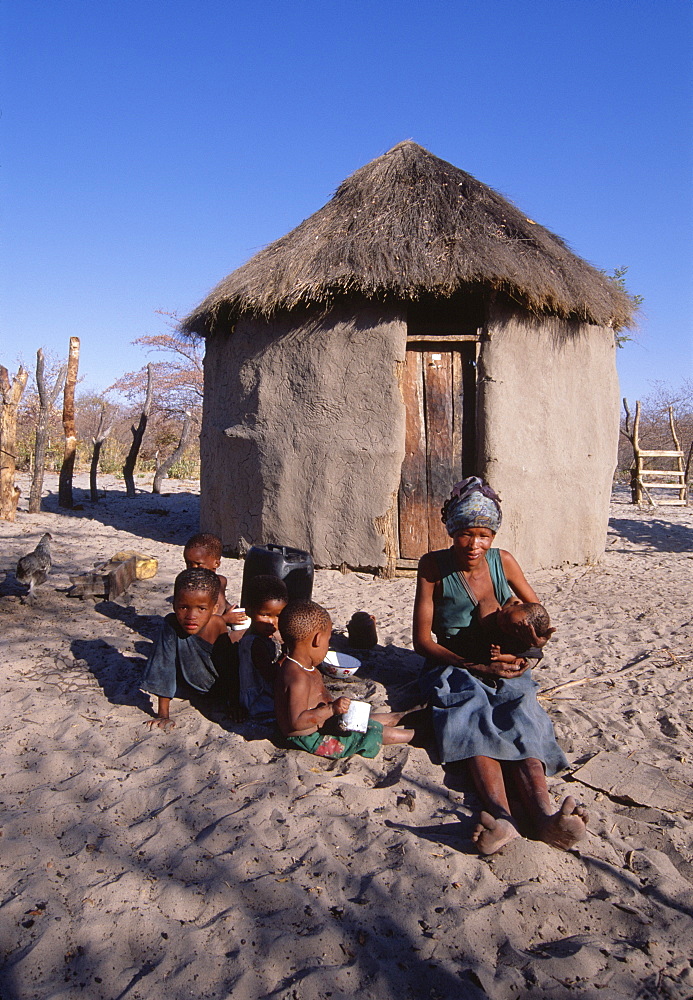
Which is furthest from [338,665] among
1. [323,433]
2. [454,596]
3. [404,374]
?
[404,374]

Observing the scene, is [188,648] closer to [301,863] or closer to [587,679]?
[301,863]

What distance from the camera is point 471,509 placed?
115 inches

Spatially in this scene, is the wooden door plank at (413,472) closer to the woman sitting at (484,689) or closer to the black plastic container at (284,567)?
the black plastic container at (284,567)

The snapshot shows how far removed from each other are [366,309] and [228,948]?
15.8 ft

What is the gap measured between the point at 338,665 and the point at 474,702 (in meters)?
0.82

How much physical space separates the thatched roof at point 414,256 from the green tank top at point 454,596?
3018 mm

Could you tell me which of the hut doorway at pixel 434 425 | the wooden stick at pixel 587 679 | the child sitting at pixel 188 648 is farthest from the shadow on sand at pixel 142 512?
the wooden stick at pixel 587 679

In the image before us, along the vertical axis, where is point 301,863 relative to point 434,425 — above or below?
below

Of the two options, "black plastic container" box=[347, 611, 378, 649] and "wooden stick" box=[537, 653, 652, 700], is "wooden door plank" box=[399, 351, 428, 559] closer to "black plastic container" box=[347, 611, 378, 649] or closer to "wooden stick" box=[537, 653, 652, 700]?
"black plastic container" box=[347, 611, 378, 649]

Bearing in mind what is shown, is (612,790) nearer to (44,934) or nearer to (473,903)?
(473,903)

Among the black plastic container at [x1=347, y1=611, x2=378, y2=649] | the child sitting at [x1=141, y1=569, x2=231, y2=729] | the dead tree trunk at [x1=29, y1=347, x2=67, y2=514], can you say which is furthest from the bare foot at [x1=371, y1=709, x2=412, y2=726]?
the dead tree trunk at [x1=29, y1=347, x2=67, y2=514]

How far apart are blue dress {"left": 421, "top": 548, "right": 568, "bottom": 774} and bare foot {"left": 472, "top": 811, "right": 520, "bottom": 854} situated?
0.36 m

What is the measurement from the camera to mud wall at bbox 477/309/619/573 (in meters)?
5.78

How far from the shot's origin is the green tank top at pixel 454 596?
2980 millimetres
